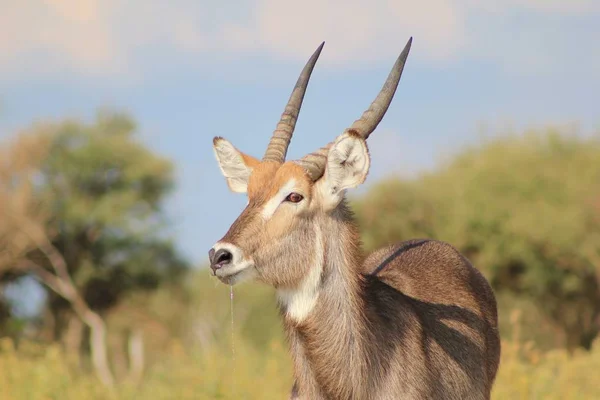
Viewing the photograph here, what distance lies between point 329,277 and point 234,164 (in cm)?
119

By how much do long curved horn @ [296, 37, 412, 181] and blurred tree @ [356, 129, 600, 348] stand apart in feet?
83.3

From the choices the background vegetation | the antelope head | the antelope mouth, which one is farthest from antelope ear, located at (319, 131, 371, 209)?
the background vegetation

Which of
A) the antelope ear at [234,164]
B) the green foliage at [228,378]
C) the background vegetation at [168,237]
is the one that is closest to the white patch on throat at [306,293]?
the antelope ear at [234,164]

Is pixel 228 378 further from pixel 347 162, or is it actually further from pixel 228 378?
pixel 347 162

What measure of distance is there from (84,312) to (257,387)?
26.2 metres

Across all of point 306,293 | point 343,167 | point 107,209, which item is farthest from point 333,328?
point 107,209

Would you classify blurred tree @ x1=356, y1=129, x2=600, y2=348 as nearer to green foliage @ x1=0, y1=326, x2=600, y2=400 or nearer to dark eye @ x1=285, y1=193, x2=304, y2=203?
green foliage @ x1=0, y1=326, x2=600, y2=400

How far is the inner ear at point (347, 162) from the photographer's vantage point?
6539 mm

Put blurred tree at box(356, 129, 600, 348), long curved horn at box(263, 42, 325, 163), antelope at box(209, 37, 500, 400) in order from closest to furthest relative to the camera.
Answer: antelope at box(209, 37, 500, 400)
long curved horn at box(263, 42, 325, 163)
blurred tree at box(356, 129, 600, 348)

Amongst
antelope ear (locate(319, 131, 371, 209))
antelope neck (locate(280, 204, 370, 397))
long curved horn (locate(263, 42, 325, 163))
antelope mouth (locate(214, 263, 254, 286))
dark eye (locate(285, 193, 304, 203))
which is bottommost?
antelope neck (locate(280, 204, 370, 397))

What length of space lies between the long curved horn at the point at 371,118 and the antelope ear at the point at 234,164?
0.62m

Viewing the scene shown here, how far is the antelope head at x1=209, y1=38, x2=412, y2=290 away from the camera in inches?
255

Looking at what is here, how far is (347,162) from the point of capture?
6.69 m

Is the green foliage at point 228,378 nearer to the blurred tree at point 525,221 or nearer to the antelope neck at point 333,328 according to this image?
the antelope neck at point 333,328
